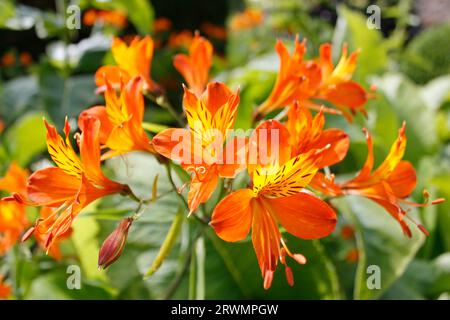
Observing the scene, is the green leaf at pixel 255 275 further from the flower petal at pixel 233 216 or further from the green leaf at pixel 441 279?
the flower petal at pixel 233 216

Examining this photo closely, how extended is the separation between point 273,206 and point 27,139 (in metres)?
1.00

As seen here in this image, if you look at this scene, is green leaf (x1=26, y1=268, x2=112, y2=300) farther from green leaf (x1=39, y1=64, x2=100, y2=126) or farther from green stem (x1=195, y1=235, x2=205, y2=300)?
green leaf (x1=39, y1=64, x2=100, y2=126)

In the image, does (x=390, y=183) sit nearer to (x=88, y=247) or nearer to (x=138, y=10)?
(x=88, y=247)

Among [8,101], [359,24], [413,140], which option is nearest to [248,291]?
[413,140]

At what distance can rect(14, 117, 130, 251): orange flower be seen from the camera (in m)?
0.67

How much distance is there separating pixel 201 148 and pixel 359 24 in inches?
66.2

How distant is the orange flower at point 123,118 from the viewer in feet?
2.38

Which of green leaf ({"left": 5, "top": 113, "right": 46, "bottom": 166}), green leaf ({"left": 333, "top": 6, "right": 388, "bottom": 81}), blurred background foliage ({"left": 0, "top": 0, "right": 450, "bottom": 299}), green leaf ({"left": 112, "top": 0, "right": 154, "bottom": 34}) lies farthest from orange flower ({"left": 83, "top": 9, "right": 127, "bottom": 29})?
green leaf ({"left": 5, "top": 113, "right": 46, "bottom": 166})

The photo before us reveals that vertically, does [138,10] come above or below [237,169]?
above

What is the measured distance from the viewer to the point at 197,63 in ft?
2.96

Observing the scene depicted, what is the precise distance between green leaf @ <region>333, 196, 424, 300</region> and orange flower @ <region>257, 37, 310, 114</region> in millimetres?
382

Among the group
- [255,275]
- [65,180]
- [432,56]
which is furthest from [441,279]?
[432,56]

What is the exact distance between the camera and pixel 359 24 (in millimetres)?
2139

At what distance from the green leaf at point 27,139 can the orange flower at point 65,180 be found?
79 cm
